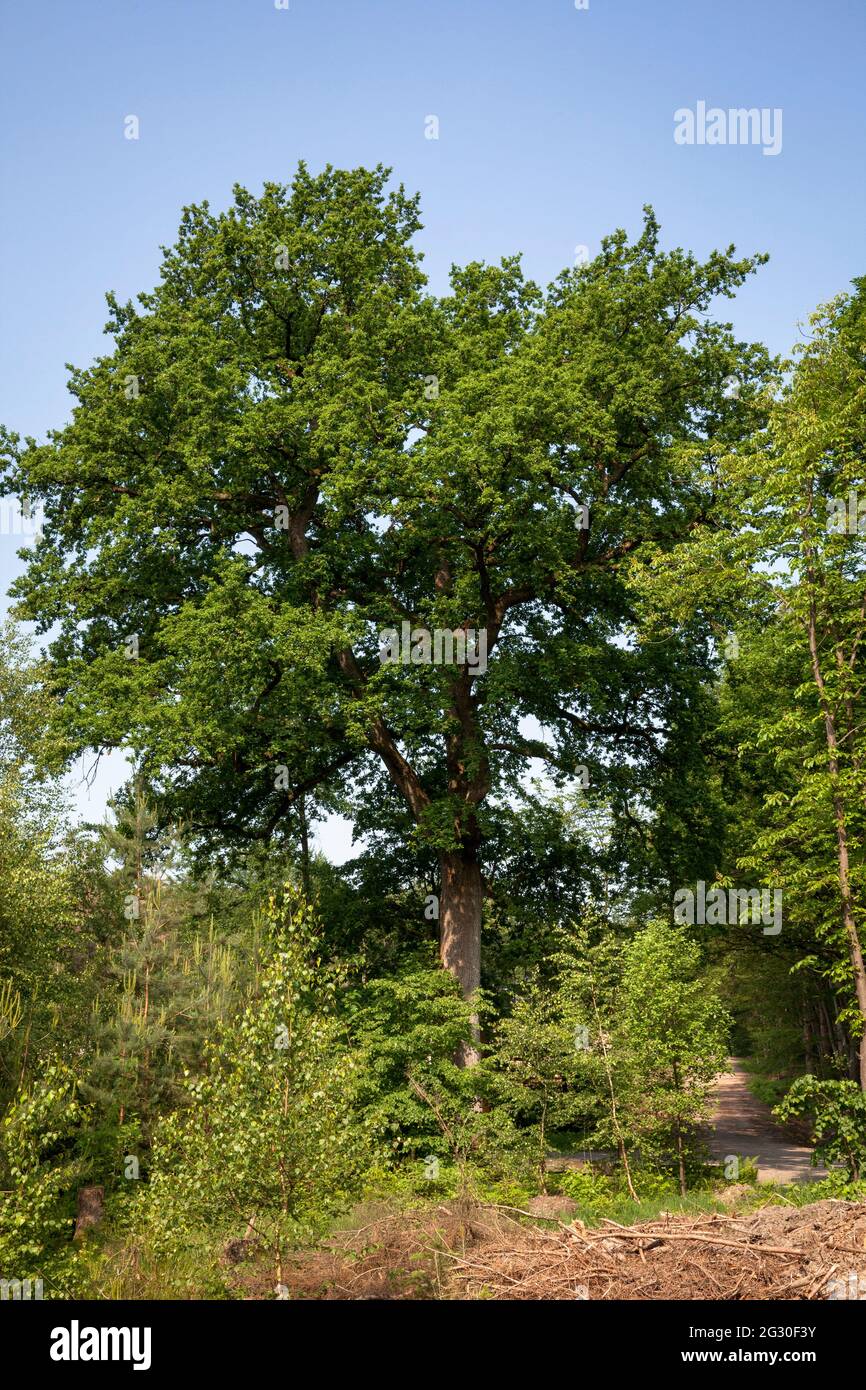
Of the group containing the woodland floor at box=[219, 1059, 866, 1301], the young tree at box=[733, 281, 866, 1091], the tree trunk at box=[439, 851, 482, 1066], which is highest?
A: the young tree at box=[733, 281, 866, 1091]

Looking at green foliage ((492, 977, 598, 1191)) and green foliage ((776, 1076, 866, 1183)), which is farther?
green foliage ((492, 977, 598, 1191))

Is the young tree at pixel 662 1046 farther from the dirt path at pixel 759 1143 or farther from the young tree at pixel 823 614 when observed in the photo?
the young tree at pixel 823 614

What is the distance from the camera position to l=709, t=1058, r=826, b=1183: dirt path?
19.5 meters

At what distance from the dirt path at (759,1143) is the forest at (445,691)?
86 cm

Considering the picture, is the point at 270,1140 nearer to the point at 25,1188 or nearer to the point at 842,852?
the point at 25,1188

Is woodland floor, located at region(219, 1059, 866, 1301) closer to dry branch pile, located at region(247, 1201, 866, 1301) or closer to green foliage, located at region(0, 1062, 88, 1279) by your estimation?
dry branch pile, located at region(247, 1201, 866, 1301)

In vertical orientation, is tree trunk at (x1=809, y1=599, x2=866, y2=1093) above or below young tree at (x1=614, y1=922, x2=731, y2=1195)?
above

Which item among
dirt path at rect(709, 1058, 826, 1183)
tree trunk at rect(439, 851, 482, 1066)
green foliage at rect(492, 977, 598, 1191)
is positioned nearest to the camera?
green foliage at rect(492, 977, 598, 1191)

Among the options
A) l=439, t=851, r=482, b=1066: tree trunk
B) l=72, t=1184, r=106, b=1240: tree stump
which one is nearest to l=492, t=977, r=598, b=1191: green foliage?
l=439, t=851, r=482, b=1066: tree trunk

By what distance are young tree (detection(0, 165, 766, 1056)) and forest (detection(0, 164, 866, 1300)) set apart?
0.32 feet

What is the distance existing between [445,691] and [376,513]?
3656 mm

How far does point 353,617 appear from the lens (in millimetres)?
19672

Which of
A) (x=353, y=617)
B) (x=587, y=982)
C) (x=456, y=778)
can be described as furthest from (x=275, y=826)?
(x=587, y=982)

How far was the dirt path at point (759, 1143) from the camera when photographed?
19.5 meters
